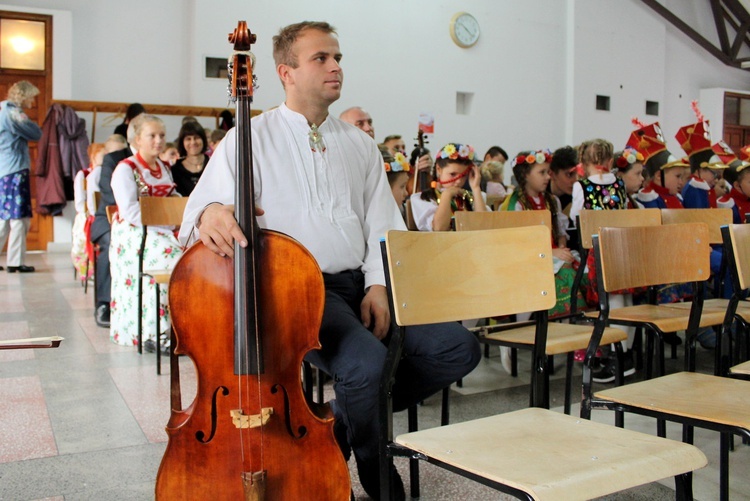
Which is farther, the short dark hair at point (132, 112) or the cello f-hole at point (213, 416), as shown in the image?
the short dark hair at point (132, 112)

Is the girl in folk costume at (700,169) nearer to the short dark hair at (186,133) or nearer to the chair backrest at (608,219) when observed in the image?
the chair backrest at (608,219)

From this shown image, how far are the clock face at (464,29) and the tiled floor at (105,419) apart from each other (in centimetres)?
721

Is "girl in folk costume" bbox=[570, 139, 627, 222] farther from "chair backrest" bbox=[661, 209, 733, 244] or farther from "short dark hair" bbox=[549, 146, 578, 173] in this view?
"chair backrest" bbox=[661, 209, 733, 244]

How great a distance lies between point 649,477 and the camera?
3.99ft

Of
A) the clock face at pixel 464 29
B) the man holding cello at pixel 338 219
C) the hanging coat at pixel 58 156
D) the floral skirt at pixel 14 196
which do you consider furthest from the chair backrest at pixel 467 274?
the clock face at pixel 464 29

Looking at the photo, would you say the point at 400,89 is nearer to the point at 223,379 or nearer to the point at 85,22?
the point at 85,22

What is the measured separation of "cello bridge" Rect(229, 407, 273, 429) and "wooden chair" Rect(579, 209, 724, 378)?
3.27ft

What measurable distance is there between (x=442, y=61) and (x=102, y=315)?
6.82 meters

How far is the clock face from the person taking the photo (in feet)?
33.0

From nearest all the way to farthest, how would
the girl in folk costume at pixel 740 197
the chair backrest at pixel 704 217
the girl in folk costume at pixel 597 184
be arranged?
1. the chair backrest at pixel 704 217
2. the girl in folk costume at pixel 597 184
3. the girl in folk costume at pixel 740 197

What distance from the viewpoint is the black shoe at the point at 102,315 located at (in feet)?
14.2

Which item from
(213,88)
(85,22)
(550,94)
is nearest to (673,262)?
(213,88)

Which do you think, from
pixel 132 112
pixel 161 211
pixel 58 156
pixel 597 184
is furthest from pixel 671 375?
pixel 58 156

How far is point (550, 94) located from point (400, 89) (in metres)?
2.57
